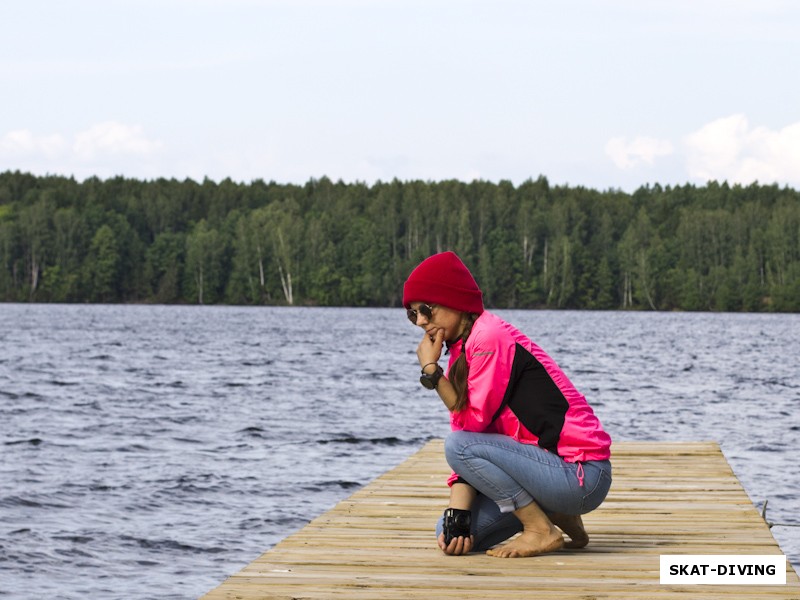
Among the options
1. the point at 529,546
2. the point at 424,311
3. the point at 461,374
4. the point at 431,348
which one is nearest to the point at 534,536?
the point at 529,546

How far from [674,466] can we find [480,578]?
4.73 metres

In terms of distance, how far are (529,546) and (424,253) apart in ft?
409

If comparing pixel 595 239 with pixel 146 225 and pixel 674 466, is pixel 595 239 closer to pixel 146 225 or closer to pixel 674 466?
pixel 146 225

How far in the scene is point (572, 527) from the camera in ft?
19.5

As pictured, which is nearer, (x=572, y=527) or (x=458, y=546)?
(x=458, y=546)

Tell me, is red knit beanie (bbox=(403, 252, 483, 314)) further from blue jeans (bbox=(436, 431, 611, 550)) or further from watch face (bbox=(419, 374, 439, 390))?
blue jeans (bbox=(436, 431, 611, 550))

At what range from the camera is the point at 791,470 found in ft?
52.7

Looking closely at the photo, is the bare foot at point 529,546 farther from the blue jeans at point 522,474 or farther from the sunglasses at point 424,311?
the sunglasses at point 424,311

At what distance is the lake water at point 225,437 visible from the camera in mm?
10945

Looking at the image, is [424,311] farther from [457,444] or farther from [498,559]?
[498,559]

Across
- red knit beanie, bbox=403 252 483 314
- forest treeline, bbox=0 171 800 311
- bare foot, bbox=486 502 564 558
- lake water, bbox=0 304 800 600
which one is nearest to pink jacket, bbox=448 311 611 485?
red knit beanie, bbox=403 252 483 314

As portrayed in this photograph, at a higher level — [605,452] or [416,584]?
[605,452]

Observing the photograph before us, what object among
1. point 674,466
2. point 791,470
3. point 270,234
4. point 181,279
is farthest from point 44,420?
point 181,279

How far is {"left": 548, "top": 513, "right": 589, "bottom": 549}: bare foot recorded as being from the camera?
5.91 m
